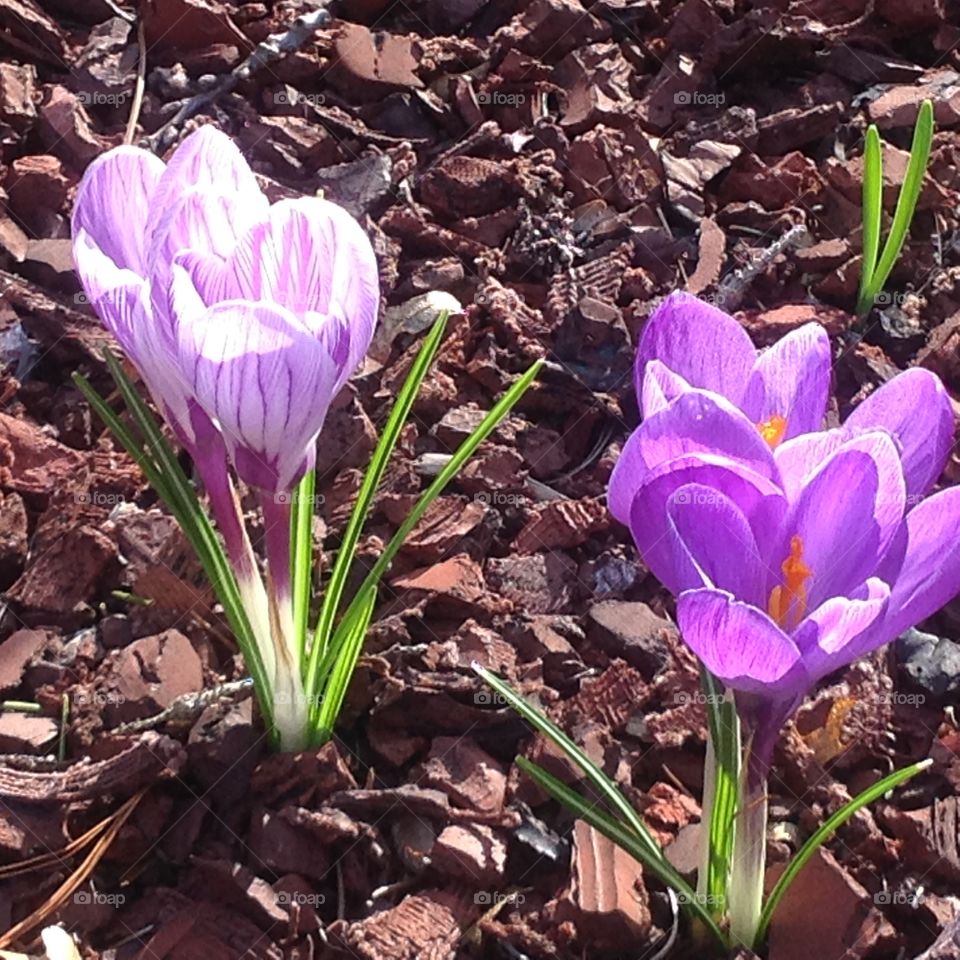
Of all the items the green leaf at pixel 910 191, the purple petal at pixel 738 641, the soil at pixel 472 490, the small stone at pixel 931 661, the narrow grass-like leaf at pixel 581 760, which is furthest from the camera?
the green leaf at pixel 910 191

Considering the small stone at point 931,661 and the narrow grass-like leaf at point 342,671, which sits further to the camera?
the small stone at point 931,661

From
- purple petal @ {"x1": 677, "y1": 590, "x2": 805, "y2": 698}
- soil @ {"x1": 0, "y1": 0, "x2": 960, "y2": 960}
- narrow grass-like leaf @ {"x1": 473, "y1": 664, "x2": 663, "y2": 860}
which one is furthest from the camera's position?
soil @ {"x1": 0, "y1": 0, "x2": 960, "y2": 960}

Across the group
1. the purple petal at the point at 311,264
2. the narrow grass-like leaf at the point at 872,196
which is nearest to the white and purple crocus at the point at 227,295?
the purple petal at the point at 311,264

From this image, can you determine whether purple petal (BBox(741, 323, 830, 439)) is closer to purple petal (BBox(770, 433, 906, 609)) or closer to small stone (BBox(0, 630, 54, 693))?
purple petal (BBox(770, 433, 906, 609))

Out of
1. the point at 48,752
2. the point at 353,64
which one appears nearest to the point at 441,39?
the point at 353,64

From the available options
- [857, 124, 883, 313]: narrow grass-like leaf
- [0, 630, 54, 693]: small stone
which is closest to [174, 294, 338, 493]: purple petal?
[0, 630, 54, 693]: small stone

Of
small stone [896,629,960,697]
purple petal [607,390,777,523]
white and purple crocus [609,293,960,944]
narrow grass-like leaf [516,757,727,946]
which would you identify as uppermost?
purple petal [607,390,777,523]

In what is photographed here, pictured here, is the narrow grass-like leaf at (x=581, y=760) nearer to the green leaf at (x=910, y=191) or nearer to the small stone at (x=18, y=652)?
the small stone at (x=18, y=652)

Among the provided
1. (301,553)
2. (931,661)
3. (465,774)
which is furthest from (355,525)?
(931,661)
